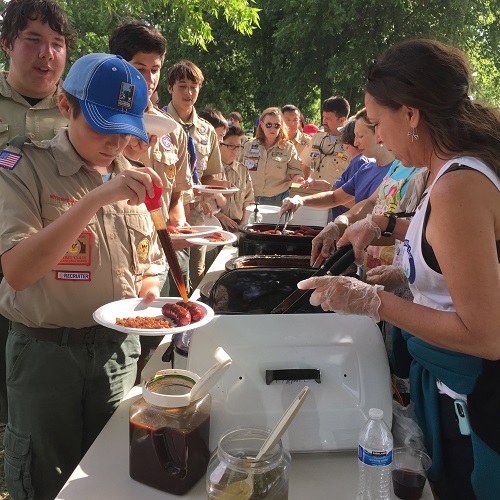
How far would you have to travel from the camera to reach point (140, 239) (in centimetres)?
165

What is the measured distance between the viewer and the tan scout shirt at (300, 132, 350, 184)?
6690mm

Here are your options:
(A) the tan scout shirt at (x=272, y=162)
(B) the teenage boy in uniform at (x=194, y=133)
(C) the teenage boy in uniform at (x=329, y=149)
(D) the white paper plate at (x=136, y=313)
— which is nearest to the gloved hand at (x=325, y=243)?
(D) the white paper plate at (x=136, y=313)

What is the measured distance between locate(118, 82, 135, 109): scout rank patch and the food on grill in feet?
2.08

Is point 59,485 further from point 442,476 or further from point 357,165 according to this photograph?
point 357,165

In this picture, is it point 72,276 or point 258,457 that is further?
point 72,276

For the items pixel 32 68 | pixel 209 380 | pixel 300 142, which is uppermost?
pixel 32 68

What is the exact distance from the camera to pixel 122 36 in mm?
2479

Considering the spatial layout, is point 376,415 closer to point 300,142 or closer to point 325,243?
point 325,243

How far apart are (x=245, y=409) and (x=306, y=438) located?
0.17 m

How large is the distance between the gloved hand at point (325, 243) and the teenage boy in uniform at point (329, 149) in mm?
4084

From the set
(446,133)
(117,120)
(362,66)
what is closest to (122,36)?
(117,120)

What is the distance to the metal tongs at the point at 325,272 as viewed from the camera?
1591mm

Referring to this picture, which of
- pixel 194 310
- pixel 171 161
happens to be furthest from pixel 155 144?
pixel 194 310

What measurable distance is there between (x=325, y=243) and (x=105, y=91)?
116 cm
